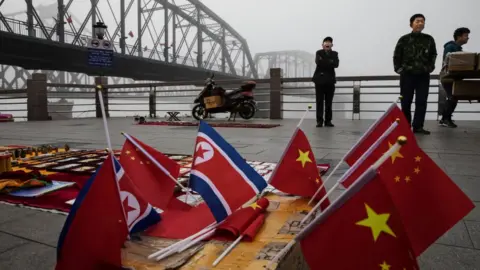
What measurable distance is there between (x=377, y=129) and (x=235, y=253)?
682 mm

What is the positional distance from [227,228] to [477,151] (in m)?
2.96

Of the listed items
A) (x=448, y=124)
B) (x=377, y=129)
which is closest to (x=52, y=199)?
(x=377, y=129)

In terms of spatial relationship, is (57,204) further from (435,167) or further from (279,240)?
(435,167)

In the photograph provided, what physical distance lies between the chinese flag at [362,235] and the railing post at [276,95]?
7.98 metres

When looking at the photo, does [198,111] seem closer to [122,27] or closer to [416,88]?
[416,88]

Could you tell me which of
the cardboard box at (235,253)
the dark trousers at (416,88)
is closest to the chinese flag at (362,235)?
the cardboard box at (235,253)

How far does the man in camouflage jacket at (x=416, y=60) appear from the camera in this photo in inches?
170

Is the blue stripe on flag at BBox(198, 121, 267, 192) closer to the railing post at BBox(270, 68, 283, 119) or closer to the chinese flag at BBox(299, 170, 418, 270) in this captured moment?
the chinese flag at BBox(299, 170, 418, 270)

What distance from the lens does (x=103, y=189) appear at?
3.15 feet

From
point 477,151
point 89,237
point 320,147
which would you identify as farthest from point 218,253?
point 477,151

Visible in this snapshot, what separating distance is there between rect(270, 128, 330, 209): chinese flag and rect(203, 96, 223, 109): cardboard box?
6.89 m

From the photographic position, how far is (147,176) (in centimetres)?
146

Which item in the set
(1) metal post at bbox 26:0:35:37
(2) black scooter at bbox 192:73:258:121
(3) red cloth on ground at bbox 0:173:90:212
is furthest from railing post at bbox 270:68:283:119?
(1) metal post at bbox 26:0:35:37

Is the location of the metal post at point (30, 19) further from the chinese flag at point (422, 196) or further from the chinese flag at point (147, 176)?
the chinese flag at point (422, 196)
